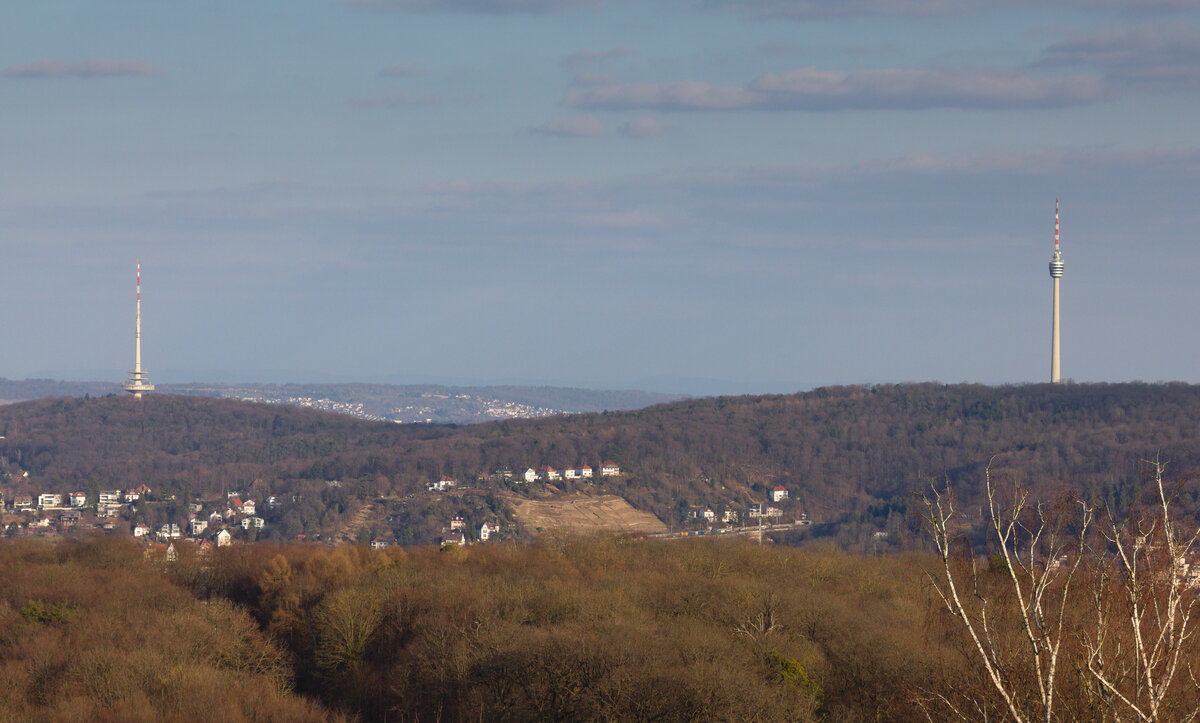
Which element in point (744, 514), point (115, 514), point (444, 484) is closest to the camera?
point (115, 514)

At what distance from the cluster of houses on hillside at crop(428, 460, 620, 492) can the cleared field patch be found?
10.3m

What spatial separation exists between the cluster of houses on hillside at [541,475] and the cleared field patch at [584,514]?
404 inches

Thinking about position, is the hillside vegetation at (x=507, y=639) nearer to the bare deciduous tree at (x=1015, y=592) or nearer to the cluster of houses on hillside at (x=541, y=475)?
the bare deciduous tree at (x=1015, y=592)

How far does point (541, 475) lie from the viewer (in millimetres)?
191625

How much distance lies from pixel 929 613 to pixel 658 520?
404 feet

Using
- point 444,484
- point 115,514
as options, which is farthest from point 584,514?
point 115,514

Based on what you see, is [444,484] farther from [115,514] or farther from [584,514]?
[115,514]

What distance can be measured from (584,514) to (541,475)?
77.9 ft

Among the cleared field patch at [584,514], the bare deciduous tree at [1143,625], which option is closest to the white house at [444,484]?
the cleared field patch at [584,514]

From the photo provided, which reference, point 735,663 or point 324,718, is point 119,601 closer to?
point 324,718

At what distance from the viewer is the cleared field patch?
163 meters

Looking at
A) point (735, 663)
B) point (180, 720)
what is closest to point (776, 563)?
point (735, 663)

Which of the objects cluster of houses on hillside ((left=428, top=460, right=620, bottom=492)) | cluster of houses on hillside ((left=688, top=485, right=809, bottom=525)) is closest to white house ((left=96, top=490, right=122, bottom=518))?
cluster of houses on hillside ((left=428, top=460, right=620, bottom=492))

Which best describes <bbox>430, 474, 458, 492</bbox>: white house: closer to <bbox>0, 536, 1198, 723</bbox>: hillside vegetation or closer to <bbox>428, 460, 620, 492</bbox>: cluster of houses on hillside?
<bbox>428, 460, 620, 492</bbox>: cluster of houses on hillside
